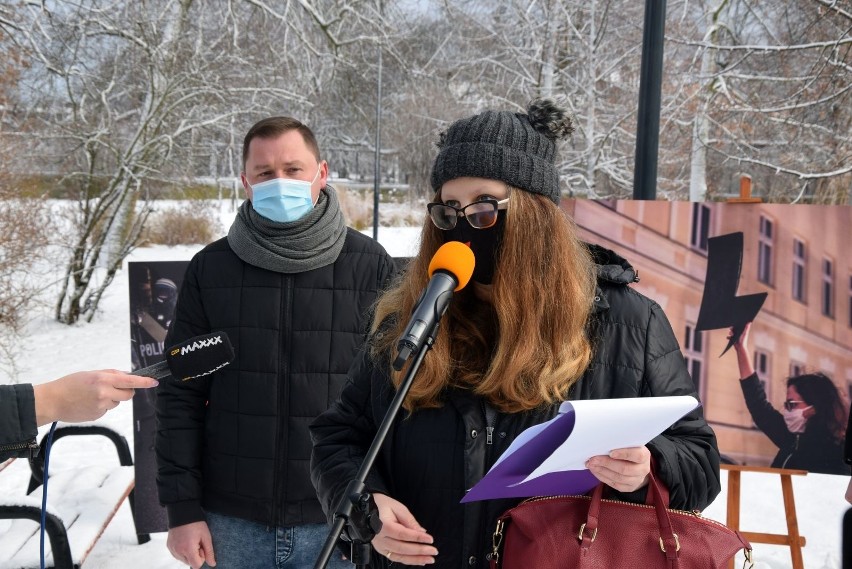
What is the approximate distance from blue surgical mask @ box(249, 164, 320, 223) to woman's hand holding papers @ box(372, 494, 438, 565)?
1.39 m

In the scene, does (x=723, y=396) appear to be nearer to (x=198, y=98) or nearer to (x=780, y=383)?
(x=780, y=383)

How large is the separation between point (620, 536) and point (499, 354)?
44cm

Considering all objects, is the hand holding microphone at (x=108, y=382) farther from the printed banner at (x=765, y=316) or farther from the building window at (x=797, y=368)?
the building window at (x=797, y=368)

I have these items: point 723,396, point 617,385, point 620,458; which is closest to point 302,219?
point 617,385

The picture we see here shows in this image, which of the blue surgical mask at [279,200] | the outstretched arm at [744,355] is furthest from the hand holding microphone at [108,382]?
the outstretched arm at [744,355]

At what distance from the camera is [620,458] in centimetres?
123

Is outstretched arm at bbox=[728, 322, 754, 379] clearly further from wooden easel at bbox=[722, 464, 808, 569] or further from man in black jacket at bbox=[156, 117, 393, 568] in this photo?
man in black jacket at bbox=[156, 117, 393, 568]

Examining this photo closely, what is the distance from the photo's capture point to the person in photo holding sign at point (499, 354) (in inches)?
60.2

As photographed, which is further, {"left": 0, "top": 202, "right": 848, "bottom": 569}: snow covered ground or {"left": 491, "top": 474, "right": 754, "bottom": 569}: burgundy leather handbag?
{"left": 0, "top": 202, "right": 848, "bottom": 569}: snow covered ground

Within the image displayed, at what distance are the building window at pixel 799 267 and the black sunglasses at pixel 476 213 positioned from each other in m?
2.75

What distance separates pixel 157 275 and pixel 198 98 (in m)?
9.10

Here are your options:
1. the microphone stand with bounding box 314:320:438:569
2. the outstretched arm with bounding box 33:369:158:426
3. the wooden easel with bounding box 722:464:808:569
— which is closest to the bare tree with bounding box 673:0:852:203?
the wooden easel with bounding box 722:464:808:569

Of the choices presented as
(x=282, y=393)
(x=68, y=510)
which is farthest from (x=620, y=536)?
(x=68, y=510)

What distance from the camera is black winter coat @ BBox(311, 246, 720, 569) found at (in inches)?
60.0
